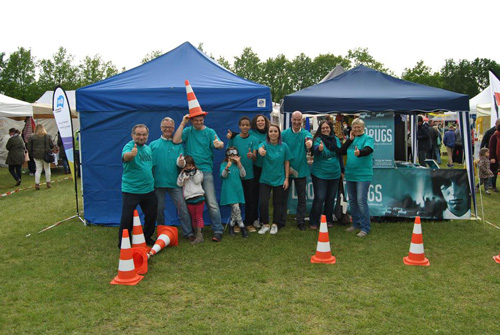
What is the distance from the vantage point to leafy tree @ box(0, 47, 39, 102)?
3772 cm

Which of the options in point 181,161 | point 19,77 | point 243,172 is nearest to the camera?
point 181,161

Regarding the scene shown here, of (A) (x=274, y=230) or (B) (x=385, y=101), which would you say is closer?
(A) (x=274, y=230)

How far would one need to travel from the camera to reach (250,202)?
6156mm

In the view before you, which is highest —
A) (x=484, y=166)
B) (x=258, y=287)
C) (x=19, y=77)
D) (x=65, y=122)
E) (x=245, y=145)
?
(x=19, y=77)

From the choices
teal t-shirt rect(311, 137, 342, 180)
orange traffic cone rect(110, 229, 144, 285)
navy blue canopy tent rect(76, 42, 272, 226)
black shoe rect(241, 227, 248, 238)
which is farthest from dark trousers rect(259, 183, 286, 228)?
orange traffic cone rect(110, 229, 144, 285)

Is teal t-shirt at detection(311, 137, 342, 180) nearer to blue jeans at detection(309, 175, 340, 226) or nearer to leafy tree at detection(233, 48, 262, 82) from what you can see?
blue jeans at detection(309, 175, 340, 226)

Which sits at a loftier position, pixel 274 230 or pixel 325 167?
pixel 325 167

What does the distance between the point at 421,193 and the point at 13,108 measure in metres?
12.0

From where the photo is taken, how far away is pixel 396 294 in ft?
12.6

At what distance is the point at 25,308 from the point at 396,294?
11.7 ft

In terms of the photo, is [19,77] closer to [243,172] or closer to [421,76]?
[243,172]

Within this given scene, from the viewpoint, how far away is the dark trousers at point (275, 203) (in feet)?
19.6

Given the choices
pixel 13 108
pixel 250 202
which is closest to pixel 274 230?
pixel 250 202

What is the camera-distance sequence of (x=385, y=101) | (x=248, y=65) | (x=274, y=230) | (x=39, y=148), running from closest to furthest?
(x=274, y=230) → (x=385, y=101) → (x=39, y=148) → (x=248, y=65)
